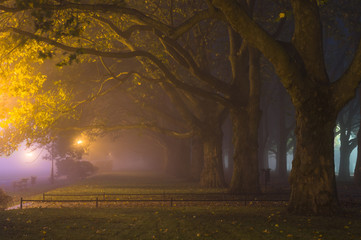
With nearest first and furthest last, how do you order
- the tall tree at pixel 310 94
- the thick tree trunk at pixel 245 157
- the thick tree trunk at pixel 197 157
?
the tall tree at pixel 310 94
the thick tree trunk at pixel 245 157
the thick tree trunk at pixel 197 157

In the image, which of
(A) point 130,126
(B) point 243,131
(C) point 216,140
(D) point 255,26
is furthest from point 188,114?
(D) point 255,26

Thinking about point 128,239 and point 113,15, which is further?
point 113,15

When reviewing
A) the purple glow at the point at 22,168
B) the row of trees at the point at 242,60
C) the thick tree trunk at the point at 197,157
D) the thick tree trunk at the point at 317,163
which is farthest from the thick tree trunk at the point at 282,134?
the thick tree trunk at the point at 317,163

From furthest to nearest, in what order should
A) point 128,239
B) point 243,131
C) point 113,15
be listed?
point 243,131 → point 113,15 → point 128,239

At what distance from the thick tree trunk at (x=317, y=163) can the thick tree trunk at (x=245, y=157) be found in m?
8.50

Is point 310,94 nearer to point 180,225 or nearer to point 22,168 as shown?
point 180,225

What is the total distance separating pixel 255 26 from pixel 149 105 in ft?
69.9

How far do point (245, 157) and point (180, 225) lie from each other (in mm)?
10650

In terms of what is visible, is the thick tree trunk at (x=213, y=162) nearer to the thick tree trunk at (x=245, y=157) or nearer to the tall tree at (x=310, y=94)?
the thick tree trunk at (x=245, y=157)

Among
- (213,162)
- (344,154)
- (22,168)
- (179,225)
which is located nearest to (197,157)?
(213,162)

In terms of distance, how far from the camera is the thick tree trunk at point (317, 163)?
1188 cm

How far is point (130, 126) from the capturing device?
2934 centimetres

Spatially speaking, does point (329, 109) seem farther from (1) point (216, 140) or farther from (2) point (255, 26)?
(1) point (216, 140)

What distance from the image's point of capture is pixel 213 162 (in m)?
26.2
